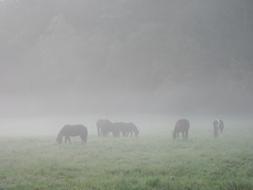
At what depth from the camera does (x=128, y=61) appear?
257 ft

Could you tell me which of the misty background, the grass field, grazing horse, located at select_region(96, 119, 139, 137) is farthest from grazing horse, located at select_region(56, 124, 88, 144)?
the misty background

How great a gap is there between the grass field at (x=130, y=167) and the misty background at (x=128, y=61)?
4649 cm

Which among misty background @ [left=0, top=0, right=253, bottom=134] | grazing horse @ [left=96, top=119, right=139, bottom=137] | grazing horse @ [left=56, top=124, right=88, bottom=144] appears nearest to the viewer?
grazing horse @ [left=56, top=124, right=88, bottom=144]

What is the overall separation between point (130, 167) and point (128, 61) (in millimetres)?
64061

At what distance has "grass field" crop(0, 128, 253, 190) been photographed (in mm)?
12195

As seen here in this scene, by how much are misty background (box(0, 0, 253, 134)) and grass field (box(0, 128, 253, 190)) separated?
4649 cm

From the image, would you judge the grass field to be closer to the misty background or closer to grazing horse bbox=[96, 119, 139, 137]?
grazing horse bbox=[96, 119, 139, 137]

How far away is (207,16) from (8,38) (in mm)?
44933

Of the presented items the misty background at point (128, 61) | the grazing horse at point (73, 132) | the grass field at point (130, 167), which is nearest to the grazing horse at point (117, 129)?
the grazing horse at point (73, 132)

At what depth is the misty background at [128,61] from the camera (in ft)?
235

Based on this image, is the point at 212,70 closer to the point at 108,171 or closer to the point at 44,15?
the point at 44,15

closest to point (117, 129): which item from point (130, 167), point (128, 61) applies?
point (130, 167)

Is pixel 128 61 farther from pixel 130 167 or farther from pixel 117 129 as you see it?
pixel 130 167

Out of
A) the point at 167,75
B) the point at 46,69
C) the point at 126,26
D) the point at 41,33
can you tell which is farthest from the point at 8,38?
the point at 167,75
